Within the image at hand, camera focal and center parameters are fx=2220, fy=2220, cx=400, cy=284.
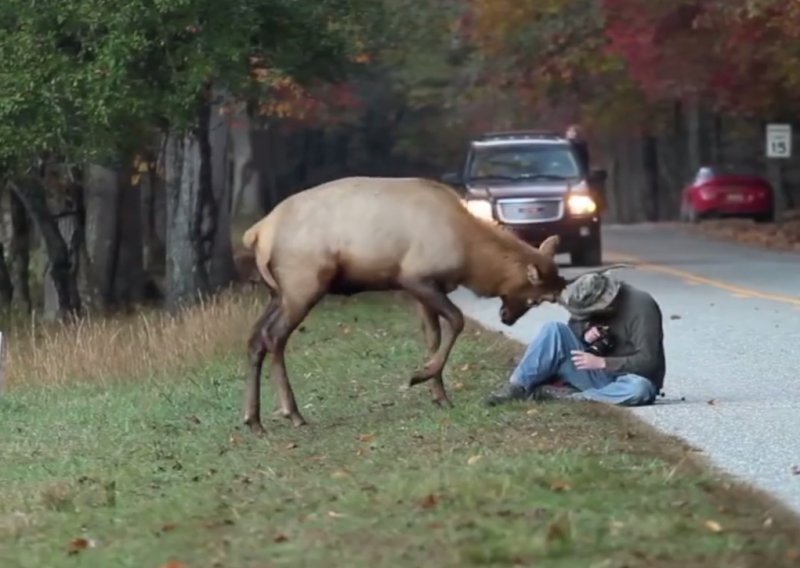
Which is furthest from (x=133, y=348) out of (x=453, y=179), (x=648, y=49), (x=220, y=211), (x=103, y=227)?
(x=648, y=49)

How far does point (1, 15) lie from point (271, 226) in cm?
1206

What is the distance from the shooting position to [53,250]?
3106 centimetres

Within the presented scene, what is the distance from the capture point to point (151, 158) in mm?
33125

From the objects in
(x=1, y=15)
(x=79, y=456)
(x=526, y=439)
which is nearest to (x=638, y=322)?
(x=526, y=439)

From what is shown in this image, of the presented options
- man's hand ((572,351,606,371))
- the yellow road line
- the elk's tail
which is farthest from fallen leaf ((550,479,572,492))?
Answer: the yellow road line

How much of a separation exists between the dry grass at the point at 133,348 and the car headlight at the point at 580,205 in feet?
26.4

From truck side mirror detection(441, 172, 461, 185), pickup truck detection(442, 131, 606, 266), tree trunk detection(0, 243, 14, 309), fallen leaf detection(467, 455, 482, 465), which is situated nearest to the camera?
fallen leaf detection(467, 455, 482, 465)

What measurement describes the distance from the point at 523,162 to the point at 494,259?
703 inches

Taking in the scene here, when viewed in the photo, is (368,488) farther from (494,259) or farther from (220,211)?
(220,211)

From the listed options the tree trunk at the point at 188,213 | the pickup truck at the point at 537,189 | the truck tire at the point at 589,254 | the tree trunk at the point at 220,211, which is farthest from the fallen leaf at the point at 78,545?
the truck tire at the point at 589,254

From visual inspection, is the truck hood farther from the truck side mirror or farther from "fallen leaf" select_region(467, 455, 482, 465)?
"fallen leaf" select_region(467, 455, 482, 465)

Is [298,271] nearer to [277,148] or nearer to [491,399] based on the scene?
[491,399]

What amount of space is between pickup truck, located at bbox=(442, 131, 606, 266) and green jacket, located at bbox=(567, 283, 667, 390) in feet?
53.6

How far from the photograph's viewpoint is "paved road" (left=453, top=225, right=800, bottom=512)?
1231 cm
